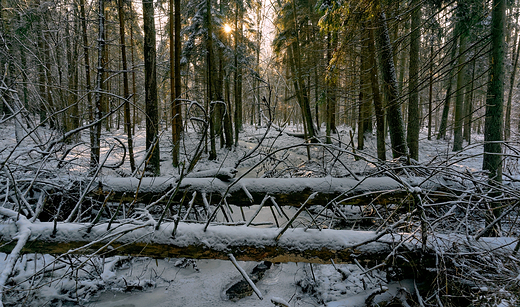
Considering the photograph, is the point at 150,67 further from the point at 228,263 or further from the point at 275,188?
the point at 228,263

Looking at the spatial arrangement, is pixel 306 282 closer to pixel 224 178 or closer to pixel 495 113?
pixel 224 178

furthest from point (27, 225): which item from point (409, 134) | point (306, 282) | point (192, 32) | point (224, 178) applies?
point (192, 32)

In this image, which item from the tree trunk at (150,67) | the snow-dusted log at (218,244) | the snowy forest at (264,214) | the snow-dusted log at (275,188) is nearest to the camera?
the snowy forest at (264,214)

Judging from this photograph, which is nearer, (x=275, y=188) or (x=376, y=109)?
(x=275, y=188)

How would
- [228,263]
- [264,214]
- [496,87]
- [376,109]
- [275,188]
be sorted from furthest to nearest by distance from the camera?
1. [376,109]
2. [264,214]
3. [228,263]
4. [275,188]
5. [496,87]

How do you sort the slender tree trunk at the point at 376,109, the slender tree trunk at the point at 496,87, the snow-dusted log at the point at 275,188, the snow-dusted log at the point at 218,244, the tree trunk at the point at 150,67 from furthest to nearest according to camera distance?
the tree trunk at the point at 150,67, the slender tree trunk at the point at 376,109, the snow-dusted log at the point at 275,188, the slender tree trunk at the point at 496,87, the snow-dusted log at the point at 218,244

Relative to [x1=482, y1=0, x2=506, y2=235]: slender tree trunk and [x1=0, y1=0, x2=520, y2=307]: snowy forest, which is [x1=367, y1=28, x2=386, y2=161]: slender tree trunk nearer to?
[x1=0, y1=0, x2=520, y2=307]: snowy forest

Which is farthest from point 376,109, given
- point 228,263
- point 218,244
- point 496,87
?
point 218,244

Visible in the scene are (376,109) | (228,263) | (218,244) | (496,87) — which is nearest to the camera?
(218,244)

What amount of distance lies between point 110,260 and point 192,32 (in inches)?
462

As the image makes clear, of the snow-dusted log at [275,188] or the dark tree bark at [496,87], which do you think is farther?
the snow-dusted log at [275,188]

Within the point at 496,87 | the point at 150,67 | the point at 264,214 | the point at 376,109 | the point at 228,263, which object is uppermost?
the point at 150,67

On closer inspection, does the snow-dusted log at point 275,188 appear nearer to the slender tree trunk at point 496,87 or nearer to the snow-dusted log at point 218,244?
the slender tree trunk at point 496,87

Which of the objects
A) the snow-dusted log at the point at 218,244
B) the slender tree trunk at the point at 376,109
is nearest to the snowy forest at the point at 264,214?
the snow-dusted log at the point at 218,244
